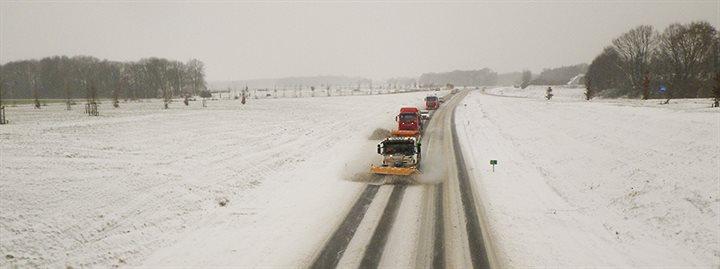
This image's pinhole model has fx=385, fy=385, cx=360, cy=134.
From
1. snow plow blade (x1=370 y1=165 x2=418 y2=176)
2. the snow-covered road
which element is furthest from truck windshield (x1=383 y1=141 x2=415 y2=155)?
the snow-covered road

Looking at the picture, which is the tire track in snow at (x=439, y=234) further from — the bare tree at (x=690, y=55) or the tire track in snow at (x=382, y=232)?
the bare tree at (x=690, y=55)

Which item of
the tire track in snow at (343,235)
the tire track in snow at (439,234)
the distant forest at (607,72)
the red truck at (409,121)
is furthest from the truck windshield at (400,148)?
the distant forest at (607,72)

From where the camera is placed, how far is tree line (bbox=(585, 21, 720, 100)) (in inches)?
2282

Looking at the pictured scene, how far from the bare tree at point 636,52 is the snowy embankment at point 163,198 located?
227 feet

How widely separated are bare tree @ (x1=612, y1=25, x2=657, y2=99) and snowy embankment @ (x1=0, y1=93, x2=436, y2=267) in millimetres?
69173

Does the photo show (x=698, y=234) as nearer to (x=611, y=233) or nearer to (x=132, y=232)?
(x=611, y=233)

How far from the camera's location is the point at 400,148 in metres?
20.6

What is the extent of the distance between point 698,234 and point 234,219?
601 inches

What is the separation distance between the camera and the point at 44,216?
11.8 metres

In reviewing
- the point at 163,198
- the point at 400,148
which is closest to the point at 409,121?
the point at 400,148

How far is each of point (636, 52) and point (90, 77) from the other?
505ft

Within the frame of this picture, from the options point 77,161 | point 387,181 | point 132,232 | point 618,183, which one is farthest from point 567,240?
point 77,161

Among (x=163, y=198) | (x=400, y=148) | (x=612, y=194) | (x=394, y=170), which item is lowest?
(x=612, y=194)

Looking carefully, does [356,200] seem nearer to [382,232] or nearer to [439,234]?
[382,232]
